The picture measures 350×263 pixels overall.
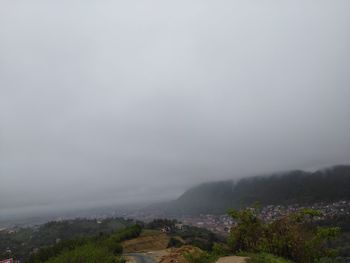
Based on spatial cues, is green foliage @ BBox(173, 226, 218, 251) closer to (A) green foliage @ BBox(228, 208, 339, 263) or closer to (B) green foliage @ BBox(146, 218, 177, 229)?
(B) green foliage @ BBox(146, 218, 177, 229)

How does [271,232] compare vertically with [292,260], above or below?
above

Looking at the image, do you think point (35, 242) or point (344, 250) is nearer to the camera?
point (344, 250)

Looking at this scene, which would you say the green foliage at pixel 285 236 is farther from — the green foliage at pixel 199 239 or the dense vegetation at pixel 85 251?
the green foliage at pixel 199 239

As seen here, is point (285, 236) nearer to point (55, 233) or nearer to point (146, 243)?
point (146, 243)

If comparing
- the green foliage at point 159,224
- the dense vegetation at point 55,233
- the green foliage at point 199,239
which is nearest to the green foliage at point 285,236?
the green foliage at point 199,239

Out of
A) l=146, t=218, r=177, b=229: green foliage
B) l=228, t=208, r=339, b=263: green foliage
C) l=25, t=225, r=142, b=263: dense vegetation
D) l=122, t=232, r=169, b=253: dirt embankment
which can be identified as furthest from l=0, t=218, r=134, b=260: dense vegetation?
l=228, t=208, r=339, b=263: green foliage

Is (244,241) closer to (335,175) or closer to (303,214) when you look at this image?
(303,214)

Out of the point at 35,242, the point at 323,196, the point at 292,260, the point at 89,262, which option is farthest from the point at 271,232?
the point at 323,196

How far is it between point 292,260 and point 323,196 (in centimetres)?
14741

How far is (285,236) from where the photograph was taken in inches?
840

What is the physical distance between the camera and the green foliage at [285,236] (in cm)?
2117

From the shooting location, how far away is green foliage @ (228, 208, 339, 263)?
69.5 ft

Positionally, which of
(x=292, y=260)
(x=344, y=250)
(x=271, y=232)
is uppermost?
(x=271, y=232)

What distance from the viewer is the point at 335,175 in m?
187
